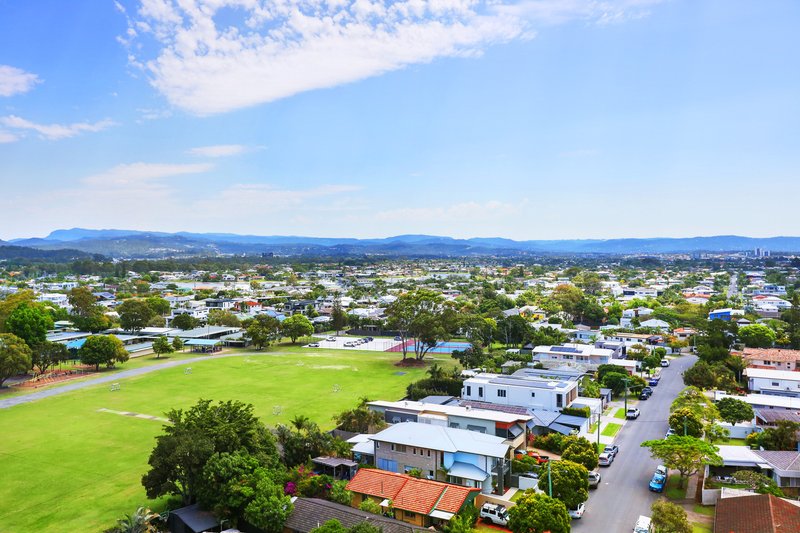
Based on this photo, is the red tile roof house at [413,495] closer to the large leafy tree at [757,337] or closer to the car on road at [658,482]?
the car on road at [658,482]

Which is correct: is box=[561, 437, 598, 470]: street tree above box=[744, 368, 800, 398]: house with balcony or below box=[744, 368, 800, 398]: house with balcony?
above

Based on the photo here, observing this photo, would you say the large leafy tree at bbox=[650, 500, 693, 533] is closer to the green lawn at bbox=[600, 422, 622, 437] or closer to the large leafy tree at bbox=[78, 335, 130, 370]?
the green lawn at bbox=[600, 422, 622, 437]

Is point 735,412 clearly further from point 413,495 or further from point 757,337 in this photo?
point 757,337

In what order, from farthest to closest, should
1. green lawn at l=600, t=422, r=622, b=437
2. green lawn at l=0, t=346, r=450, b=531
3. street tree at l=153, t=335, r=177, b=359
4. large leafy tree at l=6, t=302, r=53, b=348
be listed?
street tree at l=153, t=335, r=177, b=359 < large leafy tree at l=6, t=302, r=53, b=348 < green lawn at l=600, t=422, r=622, b=437 < green lawn at l=0, t=346, r=450, b=531

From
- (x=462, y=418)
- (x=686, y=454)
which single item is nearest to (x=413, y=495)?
(x=462, y=418)

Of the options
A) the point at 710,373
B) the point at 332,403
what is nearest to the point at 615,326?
the point at 710,373

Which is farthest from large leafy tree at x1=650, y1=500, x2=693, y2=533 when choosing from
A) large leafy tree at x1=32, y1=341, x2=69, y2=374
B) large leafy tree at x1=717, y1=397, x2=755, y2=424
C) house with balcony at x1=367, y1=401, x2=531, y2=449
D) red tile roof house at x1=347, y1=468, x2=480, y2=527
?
large leafy tree at x1=32, y1=341, x2=69, y2=374
